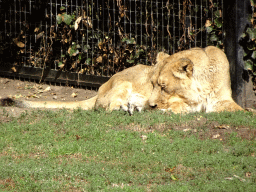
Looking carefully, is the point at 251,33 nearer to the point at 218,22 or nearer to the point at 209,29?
the point at 218,22

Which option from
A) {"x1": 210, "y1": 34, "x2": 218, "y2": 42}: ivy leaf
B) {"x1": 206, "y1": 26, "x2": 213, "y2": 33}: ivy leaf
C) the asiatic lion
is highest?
{"x1": 206, "y1": 26, "x2": 213, "y2": 33}: ivy leaf

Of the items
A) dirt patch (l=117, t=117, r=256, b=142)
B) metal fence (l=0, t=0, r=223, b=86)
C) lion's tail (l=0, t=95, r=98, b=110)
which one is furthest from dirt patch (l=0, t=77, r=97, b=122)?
dirt patch (l=117, t=117, r=256, b=142)

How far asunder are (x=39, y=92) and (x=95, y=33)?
6.53ft

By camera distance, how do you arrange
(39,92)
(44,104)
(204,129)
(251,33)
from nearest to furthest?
(204,129) → (44,104) → (251,33) → (39,92)

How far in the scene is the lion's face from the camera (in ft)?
24.4

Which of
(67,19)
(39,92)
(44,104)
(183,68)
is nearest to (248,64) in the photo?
(183,68)

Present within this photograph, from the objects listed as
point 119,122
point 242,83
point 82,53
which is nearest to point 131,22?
point 82,53

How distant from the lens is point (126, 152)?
5457mm

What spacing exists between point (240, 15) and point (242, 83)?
1320 millimetres

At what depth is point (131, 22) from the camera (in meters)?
9.93

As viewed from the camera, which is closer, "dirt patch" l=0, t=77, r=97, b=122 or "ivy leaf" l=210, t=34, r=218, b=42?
"ivy leaf" l=210, t=34, r=218, b=42

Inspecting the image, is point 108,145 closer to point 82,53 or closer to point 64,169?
point 64,169

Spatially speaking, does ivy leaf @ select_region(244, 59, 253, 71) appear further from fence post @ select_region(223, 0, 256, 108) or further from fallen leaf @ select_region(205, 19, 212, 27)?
fallen leaf @ select_region(205, 19, 212, 27)

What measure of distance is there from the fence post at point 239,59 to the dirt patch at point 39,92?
3436 millimetres
